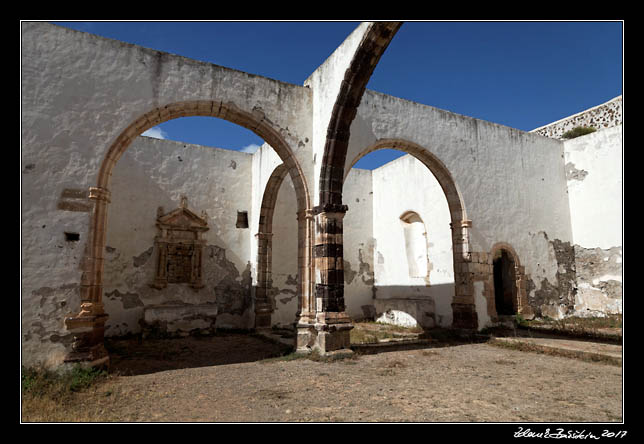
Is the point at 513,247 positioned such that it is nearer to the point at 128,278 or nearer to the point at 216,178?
the point at 216,178

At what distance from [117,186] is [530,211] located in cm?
972

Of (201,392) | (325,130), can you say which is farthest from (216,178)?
(201,392)

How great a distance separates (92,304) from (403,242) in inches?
317

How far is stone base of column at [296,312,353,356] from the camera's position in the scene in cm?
624

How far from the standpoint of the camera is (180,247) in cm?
967

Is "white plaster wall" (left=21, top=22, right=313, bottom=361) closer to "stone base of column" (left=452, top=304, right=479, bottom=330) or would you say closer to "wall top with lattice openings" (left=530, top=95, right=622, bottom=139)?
"stone base of column" (left=452, top=304, right=479, bottom=330)

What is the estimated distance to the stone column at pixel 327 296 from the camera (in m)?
6.31

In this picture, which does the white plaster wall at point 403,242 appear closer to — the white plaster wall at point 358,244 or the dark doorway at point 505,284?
the white plaster wall at point 358,244

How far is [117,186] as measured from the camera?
29.8 feet

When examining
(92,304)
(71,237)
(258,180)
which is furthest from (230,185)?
(92,304)

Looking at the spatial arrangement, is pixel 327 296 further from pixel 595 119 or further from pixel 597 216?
pixel 595 119

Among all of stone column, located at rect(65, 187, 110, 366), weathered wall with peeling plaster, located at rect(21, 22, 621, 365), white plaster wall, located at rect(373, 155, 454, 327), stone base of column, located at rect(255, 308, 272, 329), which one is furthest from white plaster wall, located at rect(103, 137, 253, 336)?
white plaster wall, located at rect(373, 155, 454, 327)

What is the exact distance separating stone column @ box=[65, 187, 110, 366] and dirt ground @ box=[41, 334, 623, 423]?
0.42m

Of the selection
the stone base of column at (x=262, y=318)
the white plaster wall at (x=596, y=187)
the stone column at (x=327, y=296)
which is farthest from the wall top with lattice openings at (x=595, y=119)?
the stone base of column at (x=262, y=318)
